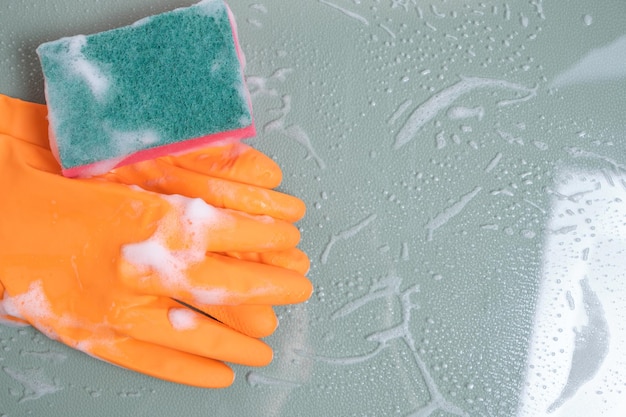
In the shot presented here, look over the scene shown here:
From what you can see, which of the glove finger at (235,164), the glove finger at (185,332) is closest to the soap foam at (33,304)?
the glove finger at (185,332)

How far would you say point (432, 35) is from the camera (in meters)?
0.85

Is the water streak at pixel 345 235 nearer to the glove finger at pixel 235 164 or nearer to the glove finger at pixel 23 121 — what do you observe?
the glove finger at pixel 235 164

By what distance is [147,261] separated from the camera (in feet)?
2.24

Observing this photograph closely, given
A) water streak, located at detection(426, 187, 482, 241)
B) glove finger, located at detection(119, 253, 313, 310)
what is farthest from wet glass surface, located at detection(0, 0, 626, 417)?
glove finger, located at detection(119, 253, 313, 310)

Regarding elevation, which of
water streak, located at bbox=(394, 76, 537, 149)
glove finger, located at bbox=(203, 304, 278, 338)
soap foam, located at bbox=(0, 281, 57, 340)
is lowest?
soap foam, located at bbox=(0, 281, 57, 340)

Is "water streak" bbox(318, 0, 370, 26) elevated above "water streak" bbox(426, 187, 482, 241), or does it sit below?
above

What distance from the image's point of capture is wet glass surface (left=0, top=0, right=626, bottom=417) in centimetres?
80

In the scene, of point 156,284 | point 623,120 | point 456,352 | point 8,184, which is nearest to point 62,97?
point 8,184

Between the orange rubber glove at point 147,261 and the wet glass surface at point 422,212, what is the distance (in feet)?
0.25

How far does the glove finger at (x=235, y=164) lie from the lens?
75 centimetres

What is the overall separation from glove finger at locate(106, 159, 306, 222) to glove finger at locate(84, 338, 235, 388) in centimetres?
21

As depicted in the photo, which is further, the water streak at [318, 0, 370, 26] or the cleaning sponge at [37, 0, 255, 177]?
the water streak at [318, 0, 370, 26]

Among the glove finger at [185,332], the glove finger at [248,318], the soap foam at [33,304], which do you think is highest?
the glove finger at [248,318]

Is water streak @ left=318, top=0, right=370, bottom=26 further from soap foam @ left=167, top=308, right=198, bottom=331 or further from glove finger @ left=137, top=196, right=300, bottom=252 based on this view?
soap foam @ left=167, top=308, right=198, bottom=331
